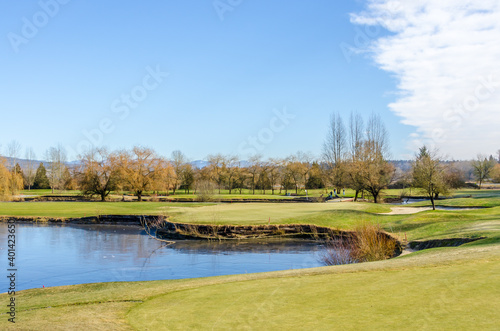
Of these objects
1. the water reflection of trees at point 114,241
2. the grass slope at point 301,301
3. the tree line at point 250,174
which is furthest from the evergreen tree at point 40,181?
the grass slope at point 301,301

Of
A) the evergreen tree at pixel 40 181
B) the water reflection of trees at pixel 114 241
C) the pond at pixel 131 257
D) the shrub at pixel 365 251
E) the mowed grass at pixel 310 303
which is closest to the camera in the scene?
the mowed grass at pixel 310 303

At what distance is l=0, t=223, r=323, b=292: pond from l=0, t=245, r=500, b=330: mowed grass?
20.6 feet

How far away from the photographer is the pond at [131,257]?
18422 millimetres

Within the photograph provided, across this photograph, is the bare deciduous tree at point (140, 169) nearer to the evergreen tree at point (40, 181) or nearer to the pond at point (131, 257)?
the pond at point (131, 257)

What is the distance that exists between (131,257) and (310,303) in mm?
16868

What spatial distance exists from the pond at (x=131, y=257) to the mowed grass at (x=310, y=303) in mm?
6292

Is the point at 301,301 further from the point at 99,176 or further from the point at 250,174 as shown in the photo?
the point at 250,174

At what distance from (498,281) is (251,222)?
80.1 ft

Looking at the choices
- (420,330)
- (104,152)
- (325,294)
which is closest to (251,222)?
(325,294)

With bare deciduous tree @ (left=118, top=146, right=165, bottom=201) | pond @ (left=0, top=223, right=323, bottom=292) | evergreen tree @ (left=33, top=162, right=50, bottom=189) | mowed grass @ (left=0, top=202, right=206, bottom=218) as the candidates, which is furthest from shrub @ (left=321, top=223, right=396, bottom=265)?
evergreen tree @ (left=33, top=162, right=50, bottom=189)

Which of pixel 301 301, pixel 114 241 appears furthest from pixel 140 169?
pixel 301 301

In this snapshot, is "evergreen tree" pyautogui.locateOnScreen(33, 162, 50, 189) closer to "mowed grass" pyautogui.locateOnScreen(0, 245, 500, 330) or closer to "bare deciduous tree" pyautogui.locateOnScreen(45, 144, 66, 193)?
"bare deciduous tree" pyautogui.locateOnScreen(45, 144, 66, 193)

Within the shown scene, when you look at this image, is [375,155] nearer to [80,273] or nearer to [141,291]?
[80,273]

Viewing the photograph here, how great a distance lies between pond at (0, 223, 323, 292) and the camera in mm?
18422
